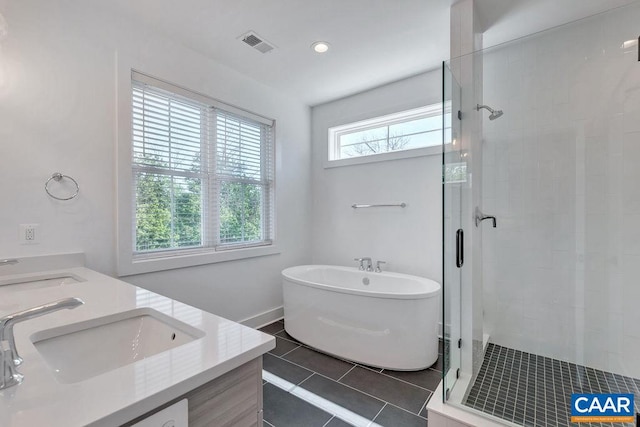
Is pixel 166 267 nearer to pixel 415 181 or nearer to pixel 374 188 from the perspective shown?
pixel 374 188

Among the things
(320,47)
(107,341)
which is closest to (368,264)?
(320,47)

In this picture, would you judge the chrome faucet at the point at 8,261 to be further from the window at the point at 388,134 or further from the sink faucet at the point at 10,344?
the window at the point at 388,134

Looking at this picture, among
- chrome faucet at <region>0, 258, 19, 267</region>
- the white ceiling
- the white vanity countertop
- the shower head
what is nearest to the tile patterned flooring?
the white vanity countertop

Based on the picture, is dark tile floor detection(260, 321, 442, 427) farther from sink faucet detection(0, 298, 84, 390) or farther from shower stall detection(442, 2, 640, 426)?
sink faucet detection(0, 298, 84, 390)

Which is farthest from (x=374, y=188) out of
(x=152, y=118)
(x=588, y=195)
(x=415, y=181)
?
(x=152, y=118)

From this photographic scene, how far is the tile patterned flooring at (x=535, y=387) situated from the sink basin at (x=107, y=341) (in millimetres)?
1594

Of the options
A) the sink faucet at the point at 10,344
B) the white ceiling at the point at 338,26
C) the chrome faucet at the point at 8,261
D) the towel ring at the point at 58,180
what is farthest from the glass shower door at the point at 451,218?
the chrome faucet at the point at 8,261

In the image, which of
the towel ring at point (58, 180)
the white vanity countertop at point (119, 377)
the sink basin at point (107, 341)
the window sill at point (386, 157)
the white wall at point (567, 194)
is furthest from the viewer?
the window sill at point (386, 157)

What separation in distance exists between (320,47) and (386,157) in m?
1.26

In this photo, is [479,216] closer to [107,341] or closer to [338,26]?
[338,26]

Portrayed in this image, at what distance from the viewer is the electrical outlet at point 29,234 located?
1694 millimetres

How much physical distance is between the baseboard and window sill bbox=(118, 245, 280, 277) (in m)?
0.63

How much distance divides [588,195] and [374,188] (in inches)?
69.4

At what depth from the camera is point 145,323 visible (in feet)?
3.61
